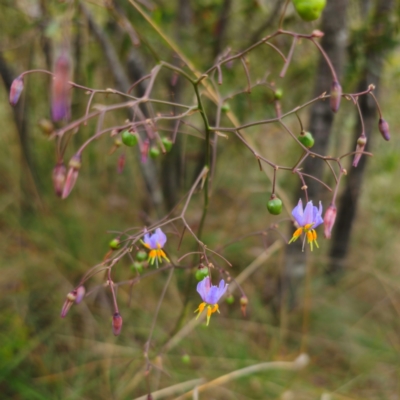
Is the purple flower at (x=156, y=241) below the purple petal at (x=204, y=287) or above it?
above

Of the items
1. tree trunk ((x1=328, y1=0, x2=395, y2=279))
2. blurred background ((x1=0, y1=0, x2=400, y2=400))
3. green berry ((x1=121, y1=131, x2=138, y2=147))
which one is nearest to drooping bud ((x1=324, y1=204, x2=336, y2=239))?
green berry ((x1=121, y1=131, x2=138, y2=147))

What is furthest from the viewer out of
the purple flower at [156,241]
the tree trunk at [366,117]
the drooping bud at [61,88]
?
the tree trunk at [366,117]

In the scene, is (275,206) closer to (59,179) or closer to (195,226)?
(59,179)

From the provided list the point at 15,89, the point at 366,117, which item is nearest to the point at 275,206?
the point at 15,89

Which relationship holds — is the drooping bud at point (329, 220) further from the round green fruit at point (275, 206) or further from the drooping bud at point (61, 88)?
the drooping bud at point (61, 88)

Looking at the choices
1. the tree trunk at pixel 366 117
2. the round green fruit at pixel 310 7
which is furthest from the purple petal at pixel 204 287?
the tree trunk at pixel 366 117
